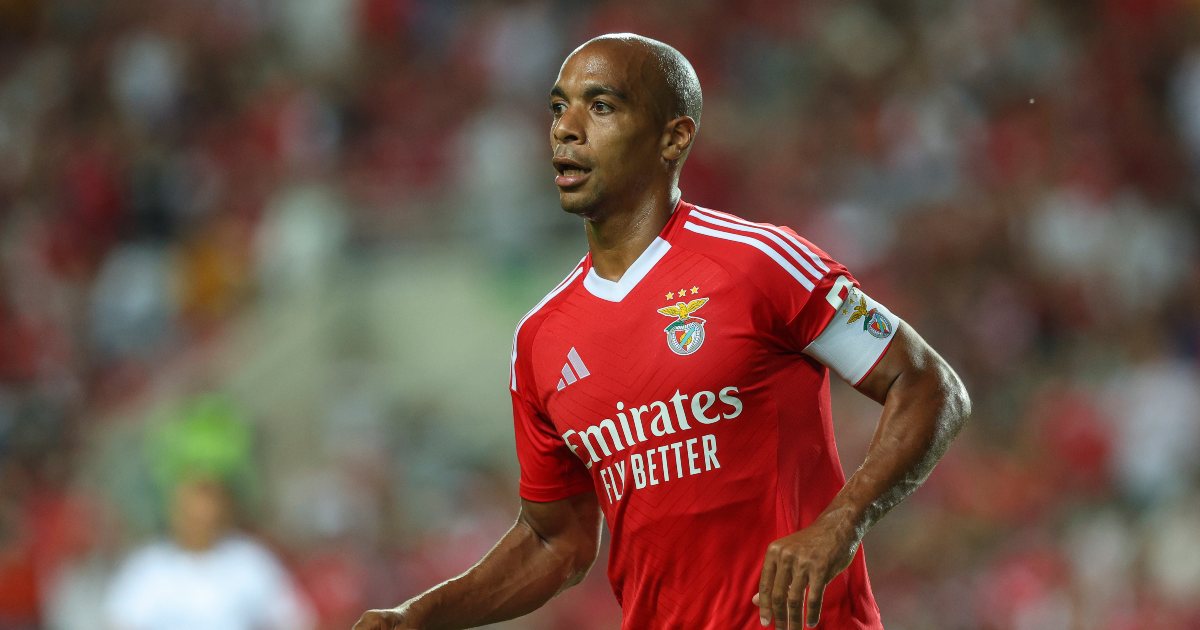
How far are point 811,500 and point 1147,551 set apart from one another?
16.8 ft

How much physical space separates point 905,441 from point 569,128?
1051 mm

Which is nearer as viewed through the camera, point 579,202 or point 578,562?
point 579,202

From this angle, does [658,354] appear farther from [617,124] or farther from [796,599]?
[796,599]

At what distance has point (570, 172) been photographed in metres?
3.69

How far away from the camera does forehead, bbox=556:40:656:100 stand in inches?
143

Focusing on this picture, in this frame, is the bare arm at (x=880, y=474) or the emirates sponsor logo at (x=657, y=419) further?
the emirates sponsor logo at (x=657, y=419)

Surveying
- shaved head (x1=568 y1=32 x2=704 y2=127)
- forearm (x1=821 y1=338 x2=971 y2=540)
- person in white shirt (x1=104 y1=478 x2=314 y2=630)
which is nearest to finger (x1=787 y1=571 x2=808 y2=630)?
forearm (x1=821 y1=338 x2=971 y2=540)

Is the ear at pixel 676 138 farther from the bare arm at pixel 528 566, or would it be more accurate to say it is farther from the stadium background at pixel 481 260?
the stadium background at pixel 481 260

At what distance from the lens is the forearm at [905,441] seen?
3.25 m

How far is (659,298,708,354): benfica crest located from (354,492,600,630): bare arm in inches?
27.3

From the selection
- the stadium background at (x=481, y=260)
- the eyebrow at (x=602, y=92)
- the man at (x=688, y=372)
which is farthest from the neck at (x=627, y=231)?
the stadium background at (x=481, y=260)

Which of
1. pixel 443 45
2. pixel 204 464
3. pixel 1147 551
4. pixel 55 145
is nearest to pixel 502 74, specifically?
pixel 443 45

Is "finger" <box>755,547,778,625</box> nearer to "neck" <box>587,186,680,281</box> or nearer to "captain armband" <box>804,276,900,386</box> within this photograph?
"captain armband" <box>804,276,900,386</box>

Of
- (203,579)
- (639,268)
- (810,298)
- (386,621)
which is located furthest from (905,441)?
(203,579)
